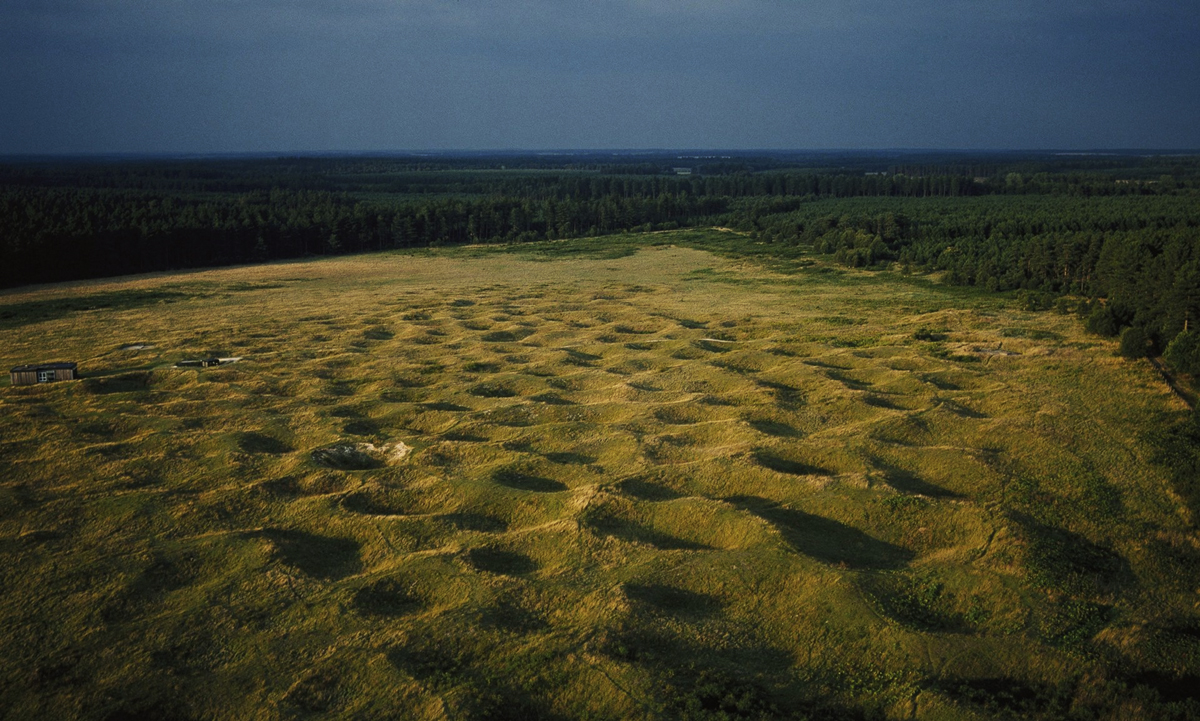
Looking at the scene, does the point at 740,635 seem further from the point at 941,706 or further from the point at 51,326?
the point at 51,326

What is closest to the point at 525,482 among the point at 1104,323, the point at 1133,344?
the point at 1133,344

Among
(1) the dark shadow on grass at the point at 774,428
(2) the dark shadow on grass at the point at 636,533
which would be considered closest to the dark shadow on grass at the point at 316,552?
(2) the dark shadow on grass at the point at 636,533

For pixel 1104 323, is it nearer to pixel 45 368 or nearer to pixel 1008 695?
pixel 1008 695

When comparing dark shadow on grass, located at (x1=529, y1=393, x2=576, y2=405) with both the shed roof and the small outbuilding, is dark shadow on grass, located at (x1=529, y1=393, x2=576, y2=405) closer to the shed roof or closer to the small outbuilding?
the small outbuilding

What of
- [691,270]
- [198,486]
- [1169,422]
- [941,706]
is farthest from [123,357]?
[691,270]

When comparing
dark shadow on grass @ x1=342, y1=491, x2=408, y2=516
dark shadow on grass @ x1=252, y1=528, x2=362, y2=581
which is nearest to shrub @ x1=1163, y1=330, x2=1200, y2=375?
dark shadow on grass @ x1=342, y1=491, x2=408, y2=516

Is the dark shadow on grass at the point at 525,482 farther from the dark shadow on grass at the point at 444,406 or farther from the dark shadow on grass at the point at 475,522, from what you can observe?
the dark shadow on grass at the point at 444,406

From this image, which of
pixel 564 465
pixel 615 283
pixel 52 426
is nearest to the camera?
pixel 564 465
